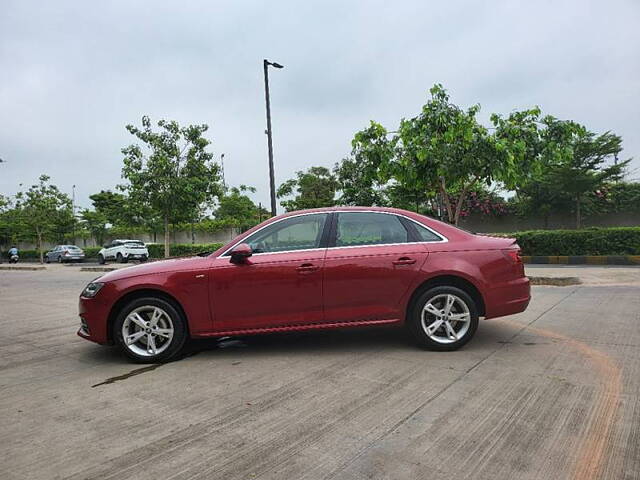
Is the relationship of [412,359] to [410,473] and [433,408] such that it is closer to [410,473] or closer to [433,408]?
[433,408]

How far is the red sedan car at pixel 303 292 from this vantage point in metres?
4.52

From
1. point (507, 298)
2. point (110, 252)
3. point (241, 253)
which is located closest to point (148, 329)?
point (241, 253)

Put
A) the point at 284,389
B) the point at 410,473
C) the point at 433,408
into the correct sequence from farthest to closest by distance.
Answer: the point at 284,389 → the point at 433,408 → the point at 410,473

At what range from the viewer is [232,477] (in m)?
2.43

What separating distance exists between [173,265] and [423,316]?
266 cm

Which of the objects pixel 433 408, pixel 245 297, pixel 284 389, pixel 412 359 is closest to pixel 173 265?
pixel 245 297

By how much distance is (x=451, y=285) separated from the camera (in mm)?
4715

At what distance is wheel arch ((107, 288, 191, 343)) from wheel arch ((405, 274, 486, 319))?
2.36m

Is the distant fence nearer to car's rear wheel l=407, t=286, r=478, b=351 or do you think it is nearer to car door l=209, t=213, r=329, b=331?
car's rear wheel l=407, t=286, r=478, b=351

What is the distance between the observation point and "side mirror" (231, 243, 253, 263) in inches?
176

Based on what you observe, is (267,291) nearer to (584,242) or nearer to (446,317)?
(446,317)

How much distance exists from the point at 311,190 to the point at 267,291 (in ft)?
94.8

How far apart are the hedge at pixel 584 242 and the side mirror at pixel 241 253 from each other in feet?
52.3

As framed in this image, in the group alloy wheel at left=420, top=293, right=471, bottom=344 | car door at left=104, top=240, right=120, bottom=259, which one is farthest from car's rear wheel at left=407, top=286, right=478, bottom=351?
car door at left=104, top=240, right=120, bottom=259
